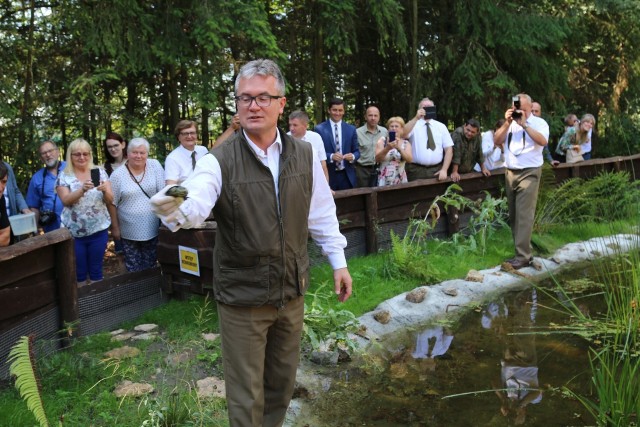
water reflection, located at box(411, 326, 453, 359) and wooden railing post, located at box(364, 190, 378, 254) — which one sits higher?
wooden railing post, located at box(364, 190, 378, 254)

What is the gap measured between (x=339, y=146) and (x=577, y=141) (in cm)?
544

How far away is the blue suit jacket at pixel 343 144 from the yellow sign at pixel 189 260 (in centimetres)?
293

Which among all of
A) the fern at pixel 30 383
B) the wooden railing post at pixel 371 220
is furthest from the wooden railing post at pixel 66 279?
the wooden railing post at pixel 371 220

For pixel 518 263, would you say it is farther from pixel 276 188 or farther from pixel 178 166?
pixel 276 188

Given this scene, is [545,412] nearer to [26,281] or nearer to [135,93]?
[26,281]

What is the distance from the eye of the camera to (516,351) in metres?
4.66

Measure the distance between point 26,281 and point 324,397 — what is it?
2.21 m

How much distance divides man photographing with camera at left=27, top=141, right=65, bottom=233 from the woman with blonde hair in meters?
8.44

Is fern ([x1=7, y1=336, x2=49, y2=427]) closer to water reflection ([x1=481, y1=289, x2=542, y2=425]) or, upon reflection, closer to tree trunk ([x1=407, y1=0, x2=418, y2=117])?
water reflection ([x1=481, y1=289, x2=542, y2=425])

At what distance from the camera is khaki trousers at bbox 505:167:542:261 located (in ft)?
22.5

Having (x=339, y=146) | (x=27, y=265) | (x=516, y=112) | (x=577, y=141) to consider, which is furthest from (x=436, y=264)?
(x=577, y=141)

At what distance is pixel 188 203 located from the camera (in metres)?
2.34

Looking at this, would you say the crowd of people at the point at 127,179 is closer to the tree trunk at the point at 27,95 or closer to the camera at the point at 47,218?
the camera at the point at 47,218

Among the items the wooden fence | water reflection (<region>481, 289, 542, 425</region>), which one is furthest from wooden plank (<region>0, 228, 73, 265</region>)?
water reflection (<region>481, 289, 542, 425</region>)
